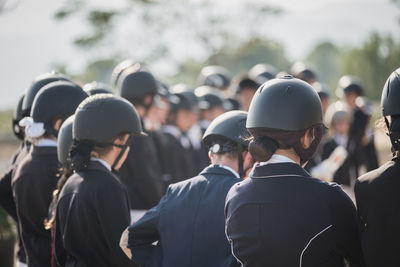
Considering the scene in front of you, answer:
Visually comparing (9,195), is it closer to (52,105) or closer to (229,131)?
(52,105)

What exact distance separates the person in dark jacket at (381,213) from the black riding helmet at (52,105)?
9.22ft

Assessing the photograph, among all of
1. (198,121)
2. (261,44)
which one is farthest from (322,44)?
(198,121)

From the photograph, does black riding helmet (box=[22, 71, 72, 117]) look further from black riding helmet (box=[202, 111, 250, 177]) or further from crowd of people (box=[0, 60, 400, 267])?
black riding helmet (box=[202, 111, 250, 177])

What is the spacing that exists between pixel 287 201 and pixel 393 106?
995mm

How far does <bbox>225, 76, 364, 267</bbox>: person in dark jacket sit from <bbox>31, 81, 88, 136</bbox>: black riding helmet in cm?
228

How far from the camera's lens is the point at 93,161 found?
378 cm

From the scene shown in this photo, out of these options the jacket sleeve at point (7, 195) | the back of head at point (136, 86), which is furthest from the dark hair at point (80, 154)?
the back of head at point (136, 86)

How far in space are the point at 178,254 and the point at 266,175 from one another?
813mm

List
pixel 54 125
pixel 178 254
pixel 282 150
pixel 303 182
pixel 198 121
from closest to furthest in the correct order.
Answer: pixel 303 182 < pixel 282 150 < pixel 178 254 < pixel 54 125 < pixel 198 121

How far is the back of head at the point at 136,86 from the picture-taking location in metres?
6.12

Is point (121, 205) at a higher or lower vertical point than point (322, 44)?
higher

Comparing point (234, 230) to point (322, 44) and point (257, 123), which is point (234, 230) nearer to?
point (257, 123)

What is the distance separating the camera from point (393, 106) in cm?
321

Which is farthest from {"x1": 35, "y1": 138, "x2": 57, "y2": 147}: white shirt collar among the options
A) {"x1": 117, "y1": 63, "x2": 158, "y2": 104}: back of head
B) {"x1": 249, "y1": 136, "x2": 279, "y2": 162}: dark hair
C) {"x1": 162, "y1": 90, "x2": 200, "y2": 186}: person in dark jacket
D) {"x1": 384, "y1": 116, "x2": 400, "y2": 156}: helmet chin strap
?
{"x1": 162, "y1": 90, "x2": 200, "y2": 186}: person in dark jacket
